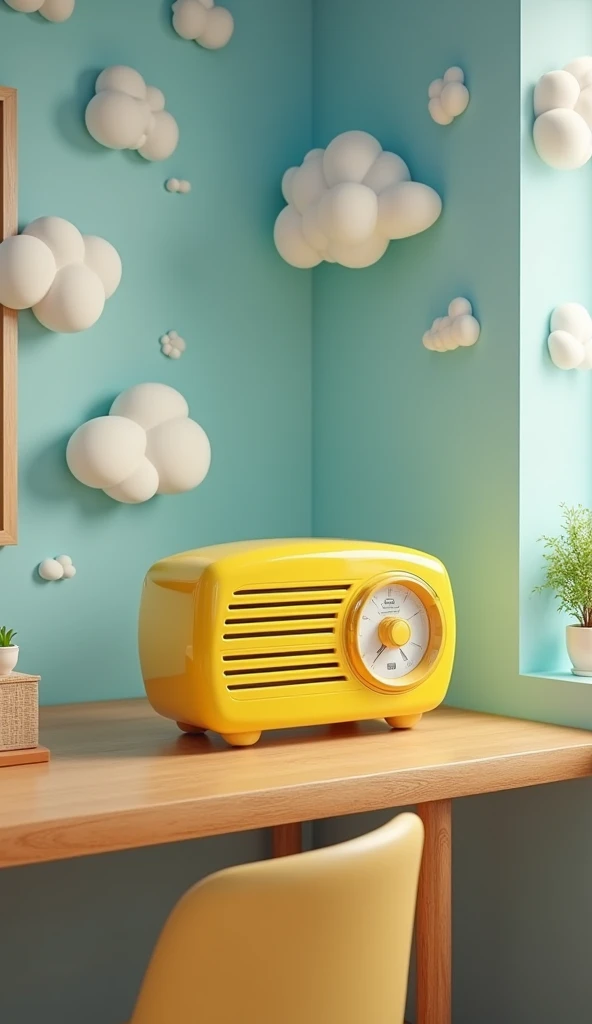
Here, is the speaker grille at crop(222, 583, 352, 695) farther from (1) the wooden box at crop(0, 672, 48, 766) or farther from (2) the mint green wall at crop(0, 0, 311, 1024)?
(2) the mint green wall at crop(0, 0, 311, 1024)

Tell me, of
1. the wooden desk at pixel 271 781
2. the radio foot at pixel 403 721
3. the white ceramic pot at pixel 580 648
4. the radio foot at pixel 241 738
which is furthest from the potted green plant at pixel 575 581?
the radio foot at pixel 241 738

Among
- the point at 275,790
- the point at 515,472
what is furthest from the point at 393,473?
the point at 275,790

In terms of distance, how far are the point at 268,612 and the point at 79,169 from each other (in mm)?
855

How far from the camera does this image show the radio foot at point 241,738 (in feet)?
5.16

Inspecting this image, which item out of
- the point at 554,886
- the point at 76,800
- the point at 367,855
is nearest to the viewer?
the point at 367,855

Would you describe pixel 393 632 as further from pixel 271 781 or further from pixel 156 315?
pixel 156 315

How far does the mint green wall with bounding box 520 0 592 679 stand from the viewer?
5.93 feet

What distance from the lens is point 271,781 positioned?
1.37 metres

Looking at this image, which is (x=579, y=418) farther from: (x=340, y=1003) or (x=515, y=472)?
(x=340, y=1003)

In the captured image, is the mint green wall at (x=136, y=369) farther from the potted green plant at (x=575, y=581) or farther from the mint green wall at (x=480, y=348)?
the potted green plant at (x=575, y=581)

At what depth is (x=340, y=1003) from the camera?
3.71ft

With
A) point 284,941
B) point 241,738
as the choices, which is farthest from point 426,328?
point 284,941

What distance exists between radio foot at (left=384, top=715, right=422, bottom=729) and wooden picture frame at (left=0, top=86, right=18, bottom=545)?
0.65 meters

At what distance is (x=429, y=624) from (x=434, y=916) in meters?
0.40
